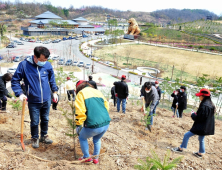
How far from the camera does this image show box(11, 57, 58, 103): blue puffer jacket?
8.94 feet

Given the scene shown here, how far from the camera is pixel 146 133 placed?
4531 millimetres

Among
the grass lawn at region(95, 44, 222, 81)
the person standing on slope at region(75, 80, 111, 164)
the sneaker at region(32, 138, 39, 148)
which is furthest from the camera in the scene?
the grass lawn at region(95, 44, 222, 81)

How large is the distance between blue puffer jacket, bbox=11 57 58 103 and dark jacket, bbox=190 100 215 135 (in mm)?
2728

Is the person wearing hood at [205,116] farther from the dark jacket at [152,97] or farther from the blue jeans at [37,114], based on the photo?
the blue jeans at [37,114]

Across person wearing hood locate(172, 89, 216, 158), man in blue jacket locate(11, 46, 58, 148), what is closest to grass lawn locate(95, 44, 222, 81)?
person wearing hood locate(172, 89, 216, 158)

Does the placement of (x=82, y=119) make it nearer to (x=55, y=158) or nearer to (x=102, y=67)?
(x=55, y=158)

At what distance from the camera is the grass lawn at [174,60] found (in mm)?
24295

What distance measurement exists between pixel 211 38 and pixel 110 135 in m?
52.5

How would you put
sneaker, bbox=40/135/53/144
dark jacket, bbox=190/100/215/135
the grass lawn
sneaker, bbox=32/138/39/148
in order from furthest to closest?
the grass lawn, dark jacket, bbox=190/100/215/135, sneaker, bbox=40/135/53/144, sneaker, bbox=32/138/39/148

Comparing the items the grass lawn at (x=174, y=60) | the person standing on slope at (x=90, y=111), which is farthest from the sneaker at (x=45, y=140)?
Result: the grass lawn at (x=174, y=60)

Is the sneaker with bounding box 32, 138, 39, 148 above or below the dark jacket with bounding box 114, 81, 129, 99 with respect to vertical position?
below

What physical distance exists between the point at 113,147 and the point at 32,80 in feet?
6.00

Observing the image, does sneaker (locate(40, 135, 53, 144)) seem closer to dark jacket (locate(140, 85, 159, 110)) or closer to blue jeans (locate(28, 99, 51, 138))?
blue jeans (locate(28, 99, 51, 138))

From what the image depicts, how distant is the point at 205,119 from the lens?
3.41m
